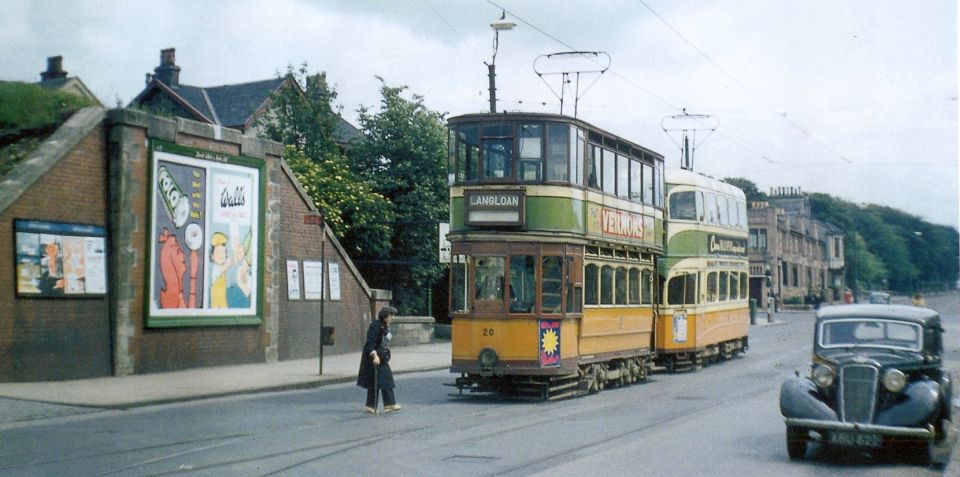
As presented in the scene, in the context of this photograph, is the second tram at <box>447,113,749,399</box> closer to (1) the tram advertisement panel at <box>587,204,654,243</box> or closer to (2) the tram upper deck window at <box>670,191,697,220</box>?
(1) the tram advertisement panel at <box>587,204,654,243</box>

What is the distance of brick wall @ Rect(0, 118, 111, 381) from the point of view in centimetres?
1784

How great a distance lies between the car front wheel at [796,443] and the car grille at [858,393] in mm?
519

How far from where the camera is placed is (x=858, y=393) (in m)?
11.2

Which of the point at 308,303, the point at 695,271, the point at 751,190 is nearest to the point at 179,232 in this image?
the point at 308,303

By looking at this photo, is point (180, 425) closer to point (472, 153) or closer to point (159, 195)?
point (472, 153)

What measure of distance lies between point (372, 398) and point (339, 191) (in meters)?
20.2

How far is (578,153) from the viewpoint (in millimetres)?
18828

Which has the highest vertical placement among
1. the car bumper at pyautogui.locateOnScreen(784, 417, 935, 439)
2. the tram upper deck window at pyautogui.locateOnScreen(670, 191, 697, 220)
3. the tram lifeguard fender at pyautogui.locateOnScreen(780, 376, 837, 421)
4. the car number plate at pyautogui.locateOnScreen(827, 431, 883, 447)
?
the tram upper deck window at pyautogui.locateOnScreen(670, 191, 697, 220)

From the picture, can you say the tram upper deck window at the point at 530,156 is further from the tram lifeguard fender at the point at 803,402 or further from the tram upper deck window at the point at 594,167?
the tram lifeguard fender at the point at 803,402

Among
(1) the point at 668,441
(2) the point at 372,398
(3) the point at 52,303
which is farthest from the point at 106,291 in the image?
(1) the point at 668,441

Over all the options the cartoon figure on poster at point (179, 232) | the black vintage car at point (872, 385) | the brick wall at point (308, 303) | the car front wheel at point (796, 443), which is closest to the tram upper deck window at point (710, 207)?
the brick wall at point (308, 303)

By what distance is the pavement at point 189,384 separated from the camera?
16.4 meters

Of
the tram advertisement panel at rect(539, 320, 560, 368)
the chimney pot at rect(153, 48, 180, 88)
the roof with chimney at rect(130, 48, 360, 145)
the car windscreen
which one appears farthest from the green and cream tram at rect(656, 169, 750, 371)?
the chimney pot at rect(153, 48, 180, 88)

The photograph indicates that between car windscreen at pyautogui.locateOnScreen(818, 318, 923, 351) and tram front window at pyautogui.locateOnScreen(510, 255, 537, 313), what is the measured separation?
6404 millimetres
